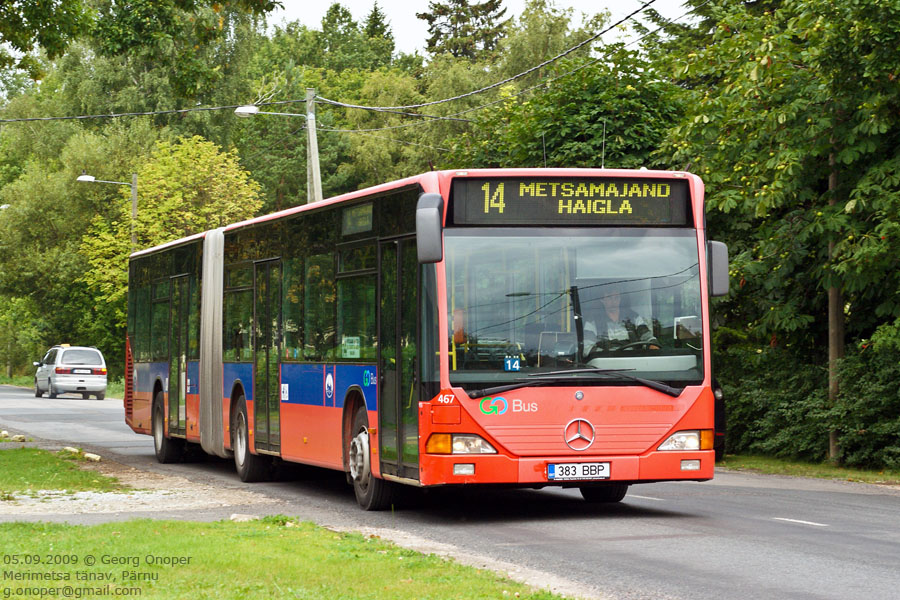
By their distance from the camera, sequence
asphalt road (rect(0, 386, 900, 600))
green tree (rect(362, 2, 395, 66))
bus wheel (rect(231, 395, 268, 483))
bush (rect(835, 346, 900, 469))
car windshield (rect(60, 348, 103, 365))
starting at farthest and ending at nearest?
green tree (rect(362, 2, 395, 66))
car windshield (rect(60, 348, 103, 365))
bush (rect(835, 346, 900, 469))
bus wheel (rect(231, 395, 268, 483))
asphalt road (rect(0, 386, 900, 600))

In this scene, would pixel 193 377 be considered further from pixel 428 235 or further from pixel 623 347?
pixel 623 347

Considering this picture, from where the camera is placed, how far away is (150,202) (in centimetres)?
5469

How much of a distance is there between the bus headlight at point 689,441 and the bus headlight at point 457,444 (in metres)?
1.62

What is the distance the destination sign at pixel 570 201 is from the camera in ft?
42.9

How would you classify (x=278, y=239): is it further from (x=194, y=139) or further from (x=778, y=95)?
(x=194, y=139)

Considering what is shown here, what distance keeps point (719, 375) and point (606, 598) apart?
1658 cm

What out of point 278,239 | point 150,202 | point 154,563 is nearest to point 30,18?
point 278,239

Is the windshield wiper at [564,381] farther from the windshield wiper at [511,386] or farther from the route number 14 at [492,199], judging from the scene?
the route number 14 at [492,199]

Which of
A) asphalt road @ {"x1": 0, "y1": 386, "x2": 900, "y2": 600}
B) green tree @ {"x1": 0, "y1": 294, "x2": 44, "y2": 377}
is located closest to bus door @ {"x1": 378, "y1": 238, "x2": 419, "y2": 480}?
asphalt road @ {"x1": 0, "y1": 386, "x2": 900, "y2": 600}

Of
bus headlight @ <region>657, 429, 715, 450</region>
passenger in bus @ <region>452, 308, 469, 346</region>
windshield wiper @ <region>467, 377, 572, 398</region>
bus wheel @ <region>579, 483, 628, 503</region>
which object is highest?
passenger in bus @ <region>452, 308, 469, 346</region>

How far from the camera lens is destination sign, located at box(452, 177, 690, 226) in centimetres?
1306

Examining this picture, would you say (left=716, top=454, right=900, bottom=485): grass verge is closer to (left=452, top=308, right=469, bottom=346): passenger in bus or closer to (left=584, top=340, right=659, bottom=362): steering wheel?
(left=584, top=340, right=659, bottom=362): steering wheel

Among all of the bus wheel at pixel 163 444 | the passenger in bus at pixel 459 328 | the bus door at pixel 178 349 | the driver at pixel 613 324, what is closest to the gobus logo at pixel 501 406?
the passenger in bus at pixel 459 328

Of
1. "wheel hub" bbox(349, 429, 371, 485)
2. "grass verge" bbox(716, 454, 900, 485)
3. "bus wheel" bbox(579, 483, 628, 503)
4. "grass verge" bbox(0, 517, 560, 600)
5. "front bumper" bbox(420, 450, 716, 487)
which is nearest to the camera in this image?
"grass verge" bbox(0, 517, 560, 600)
